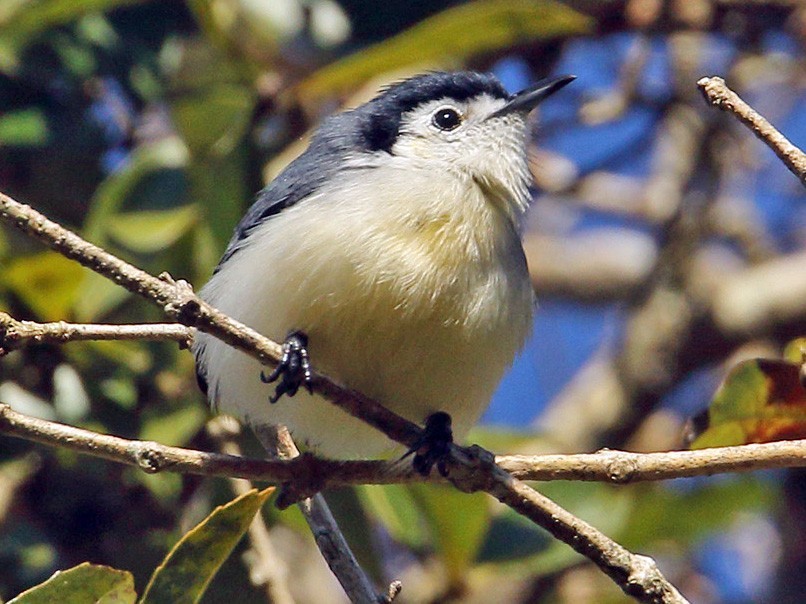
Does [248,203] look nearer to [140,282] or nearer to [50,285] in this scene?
[50,285]

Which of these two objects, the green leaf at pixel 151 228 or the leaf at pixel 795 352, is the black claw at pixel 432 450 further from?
the green leaf at pixel 151 228

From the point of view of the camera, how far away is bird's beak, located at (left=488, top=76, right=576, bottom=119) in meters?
3.18

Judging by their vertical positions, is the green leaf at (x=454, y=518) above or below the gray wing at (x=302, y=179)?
below

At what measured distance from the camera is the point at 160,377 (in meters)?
3.56

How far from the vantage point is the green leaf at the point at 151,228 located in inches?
137

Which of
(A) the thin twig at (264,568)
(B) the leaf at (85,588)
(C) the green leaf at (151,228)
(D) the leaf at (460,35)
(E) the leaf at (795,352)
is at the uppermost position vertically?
(D) the leaf at (460,35)

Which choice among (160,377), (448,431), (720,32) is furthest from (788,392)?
(720,32)

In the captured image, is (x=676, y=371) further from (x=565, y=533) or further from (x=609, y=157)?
(x=565, y=533)

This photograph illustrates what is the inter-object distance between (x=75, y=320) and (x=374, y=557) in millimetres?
991

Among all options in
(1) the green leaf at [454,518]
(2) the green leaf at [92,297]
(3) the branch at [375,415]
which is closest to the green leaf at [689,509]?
(1) the green leaf at [454,518]

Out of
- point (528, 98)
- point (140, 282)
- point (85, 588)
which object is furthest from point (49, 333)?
point (528, 98)

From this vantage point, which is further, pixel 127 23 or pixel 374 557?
pixel 127 23

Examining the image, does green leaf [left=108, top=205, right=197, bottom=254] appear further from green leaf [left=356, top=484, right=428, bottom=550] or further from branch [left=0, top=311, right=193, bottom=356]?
branch [left=0, top=311, right=193, bottom=356]

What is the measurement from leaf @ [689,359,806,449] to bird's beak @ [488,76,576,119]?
97 centimetres
